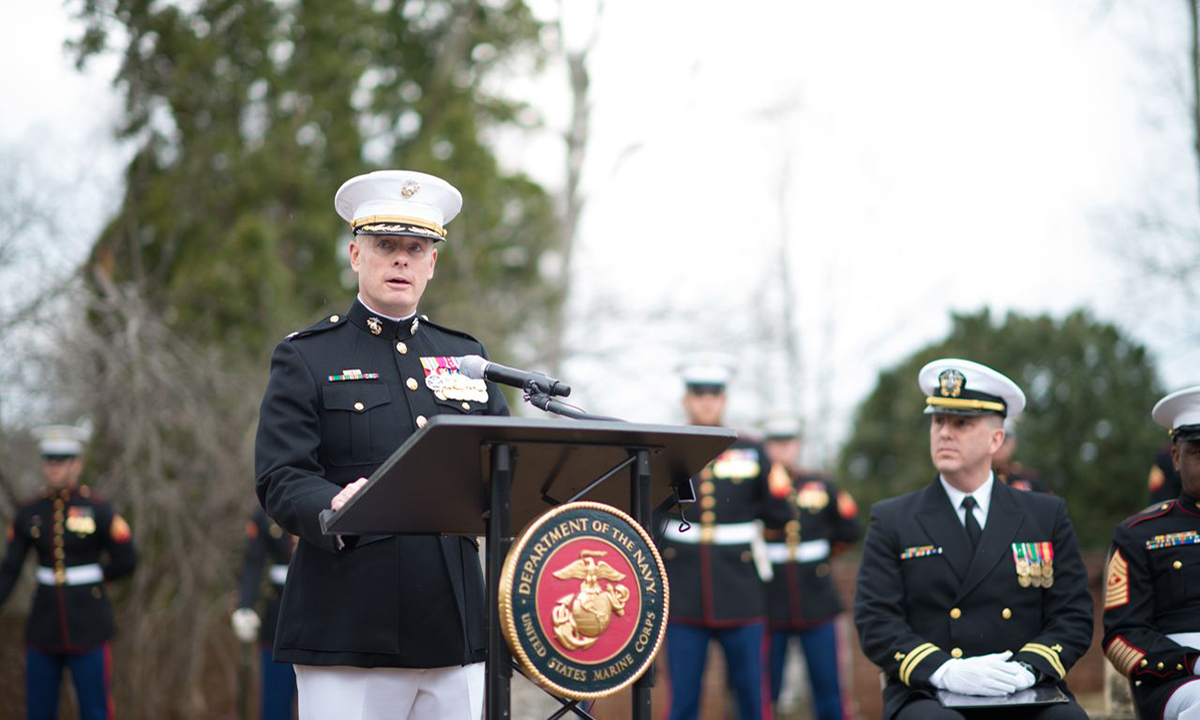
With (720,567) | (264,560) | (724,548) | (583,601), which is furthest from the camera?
(264,560)

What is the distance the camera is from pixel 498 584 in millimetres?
2764

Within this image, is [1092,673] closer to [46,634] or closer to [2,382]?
[46,634]

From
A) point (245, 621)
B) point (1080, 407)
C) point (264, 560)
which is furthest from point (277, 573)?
point (1080, 407)

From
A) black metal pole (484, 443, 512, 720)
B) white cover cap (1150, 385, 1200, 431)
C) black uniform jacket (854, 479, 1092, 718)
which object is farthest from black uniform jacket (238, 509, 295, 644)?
black metal pole (484, 443, 512, 720)

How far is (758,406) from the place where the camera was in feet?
68.6

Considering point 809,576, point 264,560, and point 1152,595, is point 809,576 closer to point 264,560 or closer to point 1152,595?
point 264,560

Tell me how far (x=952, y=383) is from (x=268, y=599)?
19.1 ft

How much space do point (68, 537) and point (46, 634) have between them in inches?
25.8

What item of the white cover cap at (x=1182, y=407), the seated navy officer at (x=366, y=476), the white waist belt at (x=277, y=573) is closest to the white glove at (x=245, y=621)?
the white waist belt at (x=277, y=573)

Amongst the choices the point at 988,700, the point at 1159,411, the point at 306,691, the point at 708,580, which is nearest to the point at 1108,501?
the point at 708,580

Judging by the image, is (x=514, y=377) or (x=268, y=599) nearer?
(x=514, y=377)

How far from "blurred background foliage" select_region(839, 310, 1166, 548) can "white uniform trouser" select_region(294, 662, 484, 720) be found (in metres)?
8.95

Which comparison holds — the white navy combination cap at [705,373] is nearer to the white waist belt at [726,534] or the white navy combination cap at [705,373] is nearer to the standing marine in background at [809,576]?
the white waist belt at [726,534]

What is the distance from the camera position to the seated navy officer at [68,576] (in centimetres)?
826
